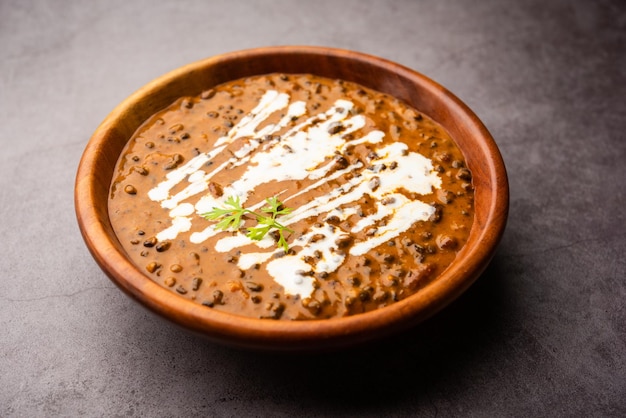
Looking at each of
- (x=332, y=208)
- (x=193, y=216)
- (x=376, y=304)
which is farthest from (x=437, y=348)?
(x=193, y=216)

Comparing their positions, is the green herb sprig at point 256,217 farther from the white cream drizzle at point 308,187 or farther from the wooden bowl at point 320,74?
the wooden bowl at point 320,74

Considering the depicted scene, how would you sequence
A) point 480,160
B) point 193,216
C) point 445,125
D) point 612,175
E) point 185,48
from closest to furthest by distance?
point 193,216, point 480,160, point 445,125, point 612,175, point 185,48

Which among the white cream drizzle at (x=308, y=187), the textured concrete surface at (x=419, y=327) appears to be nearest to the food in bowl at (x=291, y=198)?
the white cream drizzle at (x=308, y=187)

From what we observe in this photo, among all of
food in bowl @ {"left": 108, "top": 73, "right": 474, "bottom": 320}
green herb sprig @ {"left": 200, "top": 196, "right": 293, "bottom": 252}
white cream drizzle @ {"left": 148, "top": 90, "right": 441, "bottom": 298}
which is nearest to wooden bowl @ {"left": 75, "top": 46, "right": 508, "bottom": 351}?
food in bowl @ {"left": 108, "top": 73, "right": 474, "bottom": 320}

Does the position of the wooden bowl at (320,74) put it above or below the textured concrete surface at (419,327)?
above

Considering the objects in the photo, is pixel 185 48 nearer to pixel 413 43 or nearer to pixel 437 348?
pixel 413 43

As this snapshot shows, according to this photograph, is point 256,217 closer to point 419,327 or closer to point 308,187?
point 308,187
